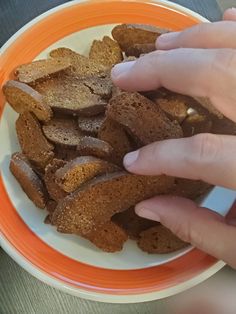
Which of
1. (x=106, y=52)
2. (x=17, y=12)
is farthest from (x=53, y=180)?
(x=17, y=12)

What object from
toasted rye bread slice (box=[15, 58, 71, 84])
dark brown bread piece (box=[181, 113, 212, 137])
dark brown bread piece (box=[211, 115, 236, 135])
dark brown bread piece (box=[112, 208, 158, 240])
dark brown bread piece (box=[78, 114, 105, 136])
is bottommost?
dark brown bread piece (box=[112, 208, 158, 240])

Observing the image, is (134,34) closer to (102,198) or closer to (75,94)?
(75,94)

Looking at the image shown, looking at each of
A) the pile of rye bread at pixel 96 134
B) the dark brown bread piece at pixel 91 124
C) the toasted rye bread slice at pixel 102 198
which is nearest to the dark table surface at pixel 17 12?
the pile of rye bread at pixel 96 134

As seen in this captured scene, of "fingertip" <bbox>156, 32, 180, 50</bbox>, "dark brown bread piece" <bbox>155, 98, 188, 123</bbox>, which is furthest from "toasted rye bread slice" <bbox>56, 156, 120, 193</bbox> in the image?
"fingertip" <bbox>156, 32, 180, 50</bbox>

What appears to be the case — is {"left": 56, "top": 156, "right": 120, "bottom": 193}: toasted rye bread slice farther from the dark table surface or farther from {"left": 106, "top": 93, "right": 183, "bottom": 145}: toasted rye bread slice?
the dark table surface

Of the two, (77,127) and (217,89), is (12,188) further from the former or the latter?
(217,89)

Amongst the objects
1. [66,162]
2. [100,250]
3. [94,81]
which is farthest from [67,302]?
[94,81]
